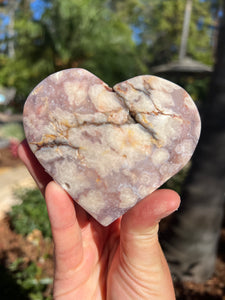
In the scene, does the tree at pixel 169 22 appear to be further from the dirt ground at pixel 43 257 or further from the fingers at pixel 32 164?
the fingers at pixel 32 164

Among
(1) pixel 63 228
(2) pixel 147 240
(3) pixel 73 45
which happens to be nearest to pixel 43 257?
(1) pixel 63 228

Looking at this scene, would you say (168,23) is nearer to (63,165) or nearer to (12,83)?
(12,83)

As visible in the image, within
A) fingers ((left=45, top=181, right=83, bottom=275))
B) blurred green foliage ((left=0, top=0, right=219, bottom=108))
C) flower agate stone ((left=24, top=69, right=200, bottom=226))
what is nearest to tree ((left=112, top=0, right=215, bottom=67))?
blurred green foliage ((left=0, top=0, right=219, bottom=108))

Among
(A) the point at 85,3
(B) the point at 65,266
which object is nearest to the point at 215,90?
(B) the point at 65,266

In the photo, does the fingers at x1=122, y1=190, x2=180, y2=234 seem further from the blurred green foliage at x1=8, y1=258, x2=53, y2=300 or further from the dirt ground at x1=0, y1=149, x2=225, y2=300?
the dirt ground at x1=0, y1=149, x2=225, y2=300

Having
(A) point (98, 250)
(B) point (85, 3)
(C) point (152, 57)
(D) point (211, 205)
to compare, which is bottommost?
(C) point (152, 57)

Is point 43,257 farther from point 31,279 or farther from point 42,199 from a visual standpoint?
point 42,199
